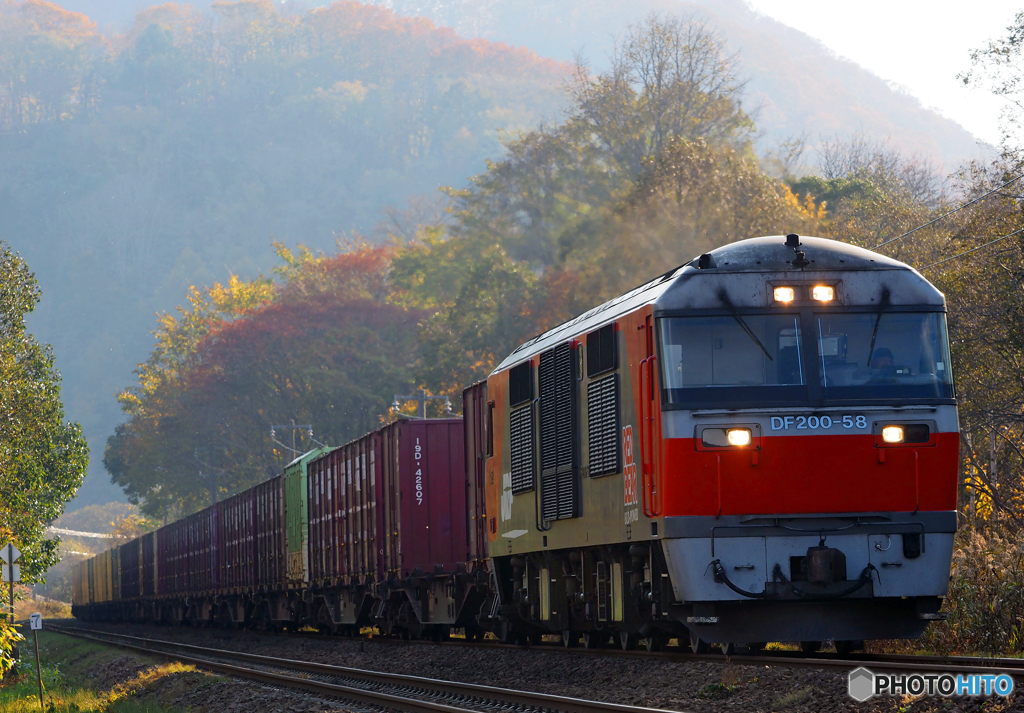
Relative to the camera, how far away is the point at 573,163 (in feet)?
249

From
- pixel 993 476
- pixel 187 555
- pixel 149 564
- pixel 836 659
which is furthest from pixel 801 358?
pixel 149 564

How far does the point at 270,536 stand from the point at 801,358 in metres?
24.8

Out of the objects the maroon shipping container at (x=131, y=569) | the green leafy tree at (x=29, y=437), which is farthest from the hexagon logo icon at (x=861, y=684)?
the maroon shipping container at (x=131, y=569)

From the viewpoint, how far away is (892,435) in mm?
12492

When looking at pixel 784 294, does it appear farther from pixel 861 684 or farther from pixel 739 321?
pixel 861 684

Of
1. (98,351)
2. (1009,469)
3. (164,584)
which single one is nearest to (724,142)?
(164,584)

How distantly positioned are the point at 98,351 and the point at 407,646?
174 meters

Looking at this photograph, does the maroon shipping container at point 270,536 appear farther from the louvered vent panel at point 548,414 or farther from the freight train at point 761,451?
the freight train at point 761,451

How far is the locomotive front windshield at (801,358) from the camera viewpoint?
1259 cm

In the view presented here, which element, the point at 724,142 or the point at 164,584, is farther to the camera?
the point at 724,142

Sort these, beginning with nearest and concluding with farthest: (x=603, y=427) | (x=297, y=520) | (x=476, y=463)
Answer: (x=603, y=427) < (x=476, y=463) < (x=297, y=520)

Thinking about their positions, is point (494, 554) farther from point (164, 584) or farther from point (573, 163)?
point (573, 163)

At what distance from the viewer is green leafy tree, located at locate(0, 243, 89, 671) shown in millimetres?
35969

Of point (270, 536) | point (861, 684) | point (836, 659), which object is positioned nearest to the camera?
point (861, 684)
